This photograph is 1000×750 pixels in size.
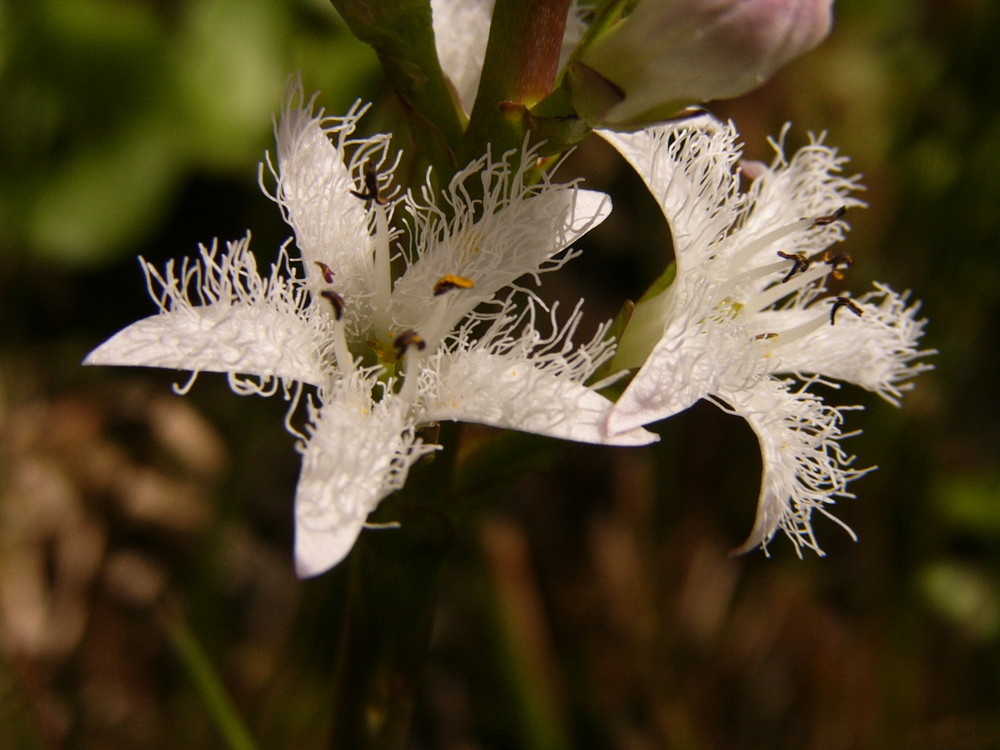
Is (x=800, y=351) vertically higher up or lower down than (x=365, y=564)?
higher up

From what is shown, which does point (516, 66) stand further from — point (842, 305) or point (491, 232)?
point (842, 305)

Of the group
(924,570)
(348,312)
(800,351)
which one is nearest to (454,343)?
(348,312)

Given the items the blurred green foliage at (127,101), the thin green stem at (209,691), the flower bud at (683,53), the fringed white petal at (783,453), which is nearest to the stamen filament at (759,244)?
the fringed white petal at (783,453)

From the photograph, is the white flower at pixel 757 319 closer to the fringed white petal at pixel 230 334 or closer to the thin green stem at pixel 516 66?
the thin green stem at pixel 516 66

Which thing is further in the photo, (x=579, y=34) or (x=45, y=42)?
(x=45, y=42)

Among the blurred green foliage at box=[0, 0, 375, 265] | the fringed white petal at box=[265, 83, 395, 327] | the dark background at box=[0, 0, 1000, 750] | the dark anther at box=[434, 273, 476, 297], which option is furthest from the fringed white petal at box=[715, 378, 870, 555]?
the blurred green foliage at box=[0, 0, 375, 265]

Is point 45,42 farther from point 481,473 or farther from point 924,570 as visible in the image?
point 924,570

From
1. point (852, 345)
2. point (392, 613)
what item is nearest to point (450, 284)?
point (392, 613)

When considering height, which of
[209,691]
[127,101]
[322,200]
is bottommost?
[209,691]
